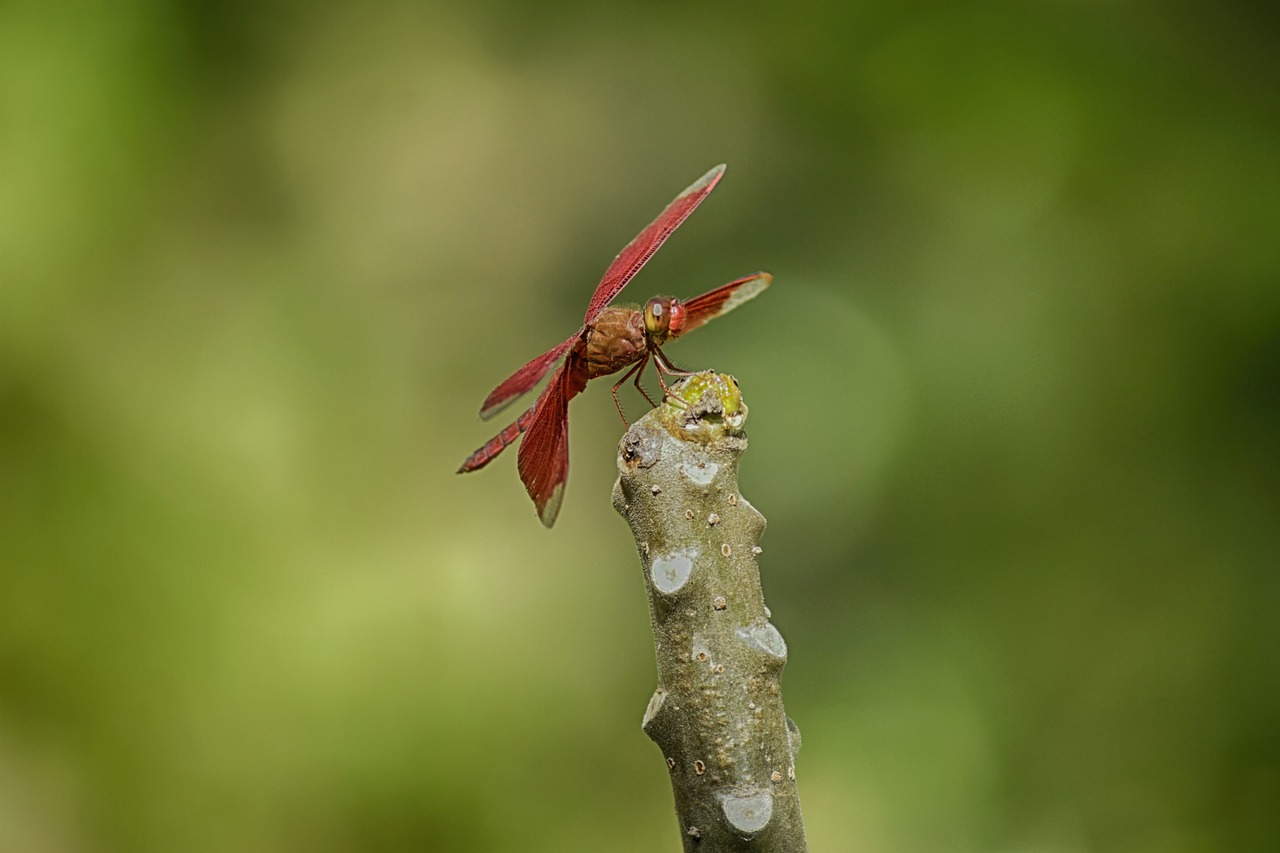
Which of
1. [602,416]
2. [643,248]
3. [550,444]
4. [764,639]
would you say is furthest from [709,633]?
[602,416]

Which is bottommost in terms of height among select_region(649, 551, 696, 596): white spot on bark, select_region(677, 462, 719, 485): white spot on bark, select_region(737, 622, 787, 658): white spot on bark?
select_region(737, 622, 787, 658): white spot on bark

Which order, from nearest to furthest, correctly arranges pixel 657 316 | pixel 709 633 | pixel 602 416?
pixel 709 633 → pixel 657 316 → pixel 602 416

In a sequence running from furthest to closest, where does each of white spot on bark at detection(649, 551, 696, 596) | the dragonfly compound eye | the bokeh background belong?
the bokeh background < the dragonfly compound eye < white spot on bark at detection(649, 551, 696, 596)

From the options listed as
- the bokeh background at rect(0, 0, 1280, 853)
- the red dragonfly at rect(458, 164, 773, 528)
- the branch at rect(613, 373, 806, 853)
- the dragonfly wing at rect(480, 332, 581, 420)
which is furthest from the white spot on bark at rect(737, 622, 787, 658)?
the bokeh background at rect(0, 0, 1280, 853)

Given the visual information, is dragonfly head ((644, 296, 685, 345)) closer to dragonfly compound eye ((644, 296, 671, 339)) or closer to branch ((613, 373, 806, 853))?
dragonfly compound eye ((644, 296, 671, 339))

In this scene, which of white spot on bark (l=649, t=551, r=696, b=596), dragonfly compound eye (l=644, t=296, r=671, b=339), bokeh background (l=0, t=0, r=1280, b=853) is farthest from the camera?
bokeh background (l=0, t=0, r=1280, b=853)

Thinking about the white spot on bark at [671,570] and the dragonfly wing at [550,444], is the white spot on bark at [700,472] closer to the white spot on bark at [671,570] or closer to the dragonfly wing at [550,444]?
the white spot on bark at [671,570]

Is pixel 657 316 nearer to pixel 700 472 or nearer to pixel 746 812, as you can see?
pixel 700 472
